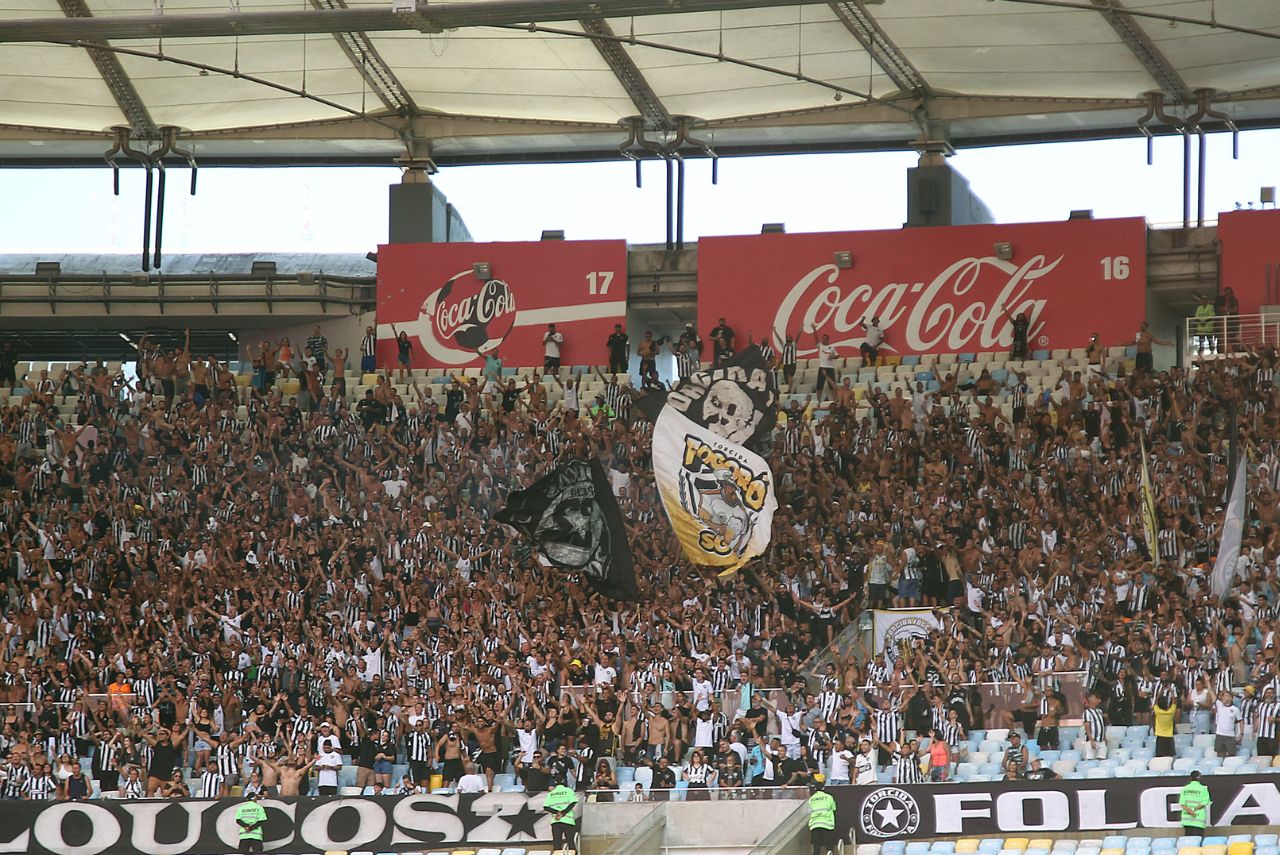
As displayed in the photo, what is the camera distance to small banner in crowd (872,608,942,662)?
85.0 feet

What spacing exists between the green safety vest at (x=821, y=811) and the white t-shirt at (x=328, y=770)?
590 centimetres

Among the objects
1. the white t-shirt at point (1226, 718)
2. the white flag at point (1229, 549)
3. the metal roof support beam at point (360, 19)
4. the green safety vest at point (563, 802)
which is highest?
the metal roof support beam at point (360, 19)

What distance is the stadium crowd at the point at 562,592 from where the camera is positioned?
939 inches

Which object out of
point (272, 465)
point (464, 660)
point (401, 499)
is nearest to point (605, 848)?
point (464, 660)

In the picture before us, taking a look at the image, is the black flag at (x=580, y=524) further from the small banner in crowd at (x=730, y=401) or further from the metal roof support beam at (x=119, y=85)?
the metal roof support beam at (x=119, y=85)

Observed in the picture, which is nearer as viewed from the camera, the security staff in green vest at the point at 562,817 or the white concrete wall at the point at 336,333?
the security staff in green vest at the point at 562,817

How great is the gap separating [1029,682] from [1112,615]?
5.82 ft

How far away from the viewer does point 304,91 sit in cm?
3584

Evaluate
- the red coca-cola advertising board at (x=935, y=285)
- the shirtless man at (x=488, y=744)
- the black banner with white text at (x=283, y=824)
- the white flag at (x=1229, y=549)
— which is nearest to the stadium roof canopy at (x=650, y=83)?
the red coca-cola advertising board at (x=935, y=285)

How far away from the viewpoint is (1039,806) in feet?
72.2

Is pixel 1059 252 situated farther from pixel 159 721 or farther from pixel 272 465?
pixel 159 721

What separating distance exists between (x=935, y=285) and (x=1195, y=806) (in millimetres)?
16269

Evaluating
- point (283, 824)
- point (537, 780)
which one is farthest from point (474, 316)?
point (283, 824)

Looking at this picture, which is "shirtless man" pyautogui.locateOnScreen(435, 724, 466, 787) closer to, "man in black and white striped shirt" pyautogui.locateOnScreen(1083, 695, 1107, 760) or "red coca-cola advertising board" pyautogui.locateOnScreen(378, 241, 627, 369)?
"man in black and white striped shirt" pyautogui.locateOnScreen(1083, 695, 1107, 760)
